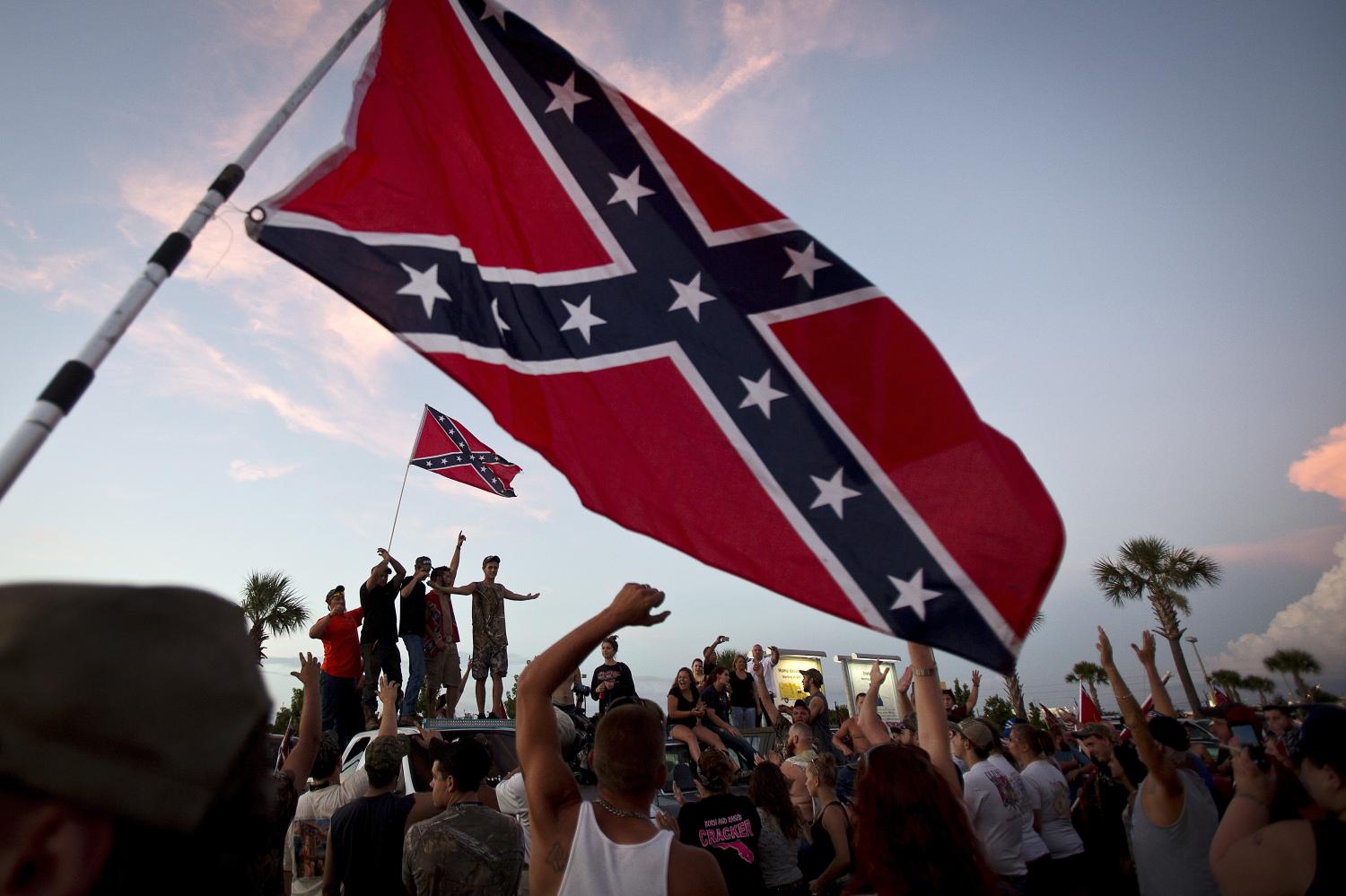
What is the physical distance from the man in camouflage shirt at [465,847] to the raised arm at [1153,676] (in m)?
5.64

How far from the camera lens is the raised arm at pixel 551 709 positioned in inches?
107

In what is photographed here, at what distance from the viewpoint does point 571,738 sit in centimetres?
567

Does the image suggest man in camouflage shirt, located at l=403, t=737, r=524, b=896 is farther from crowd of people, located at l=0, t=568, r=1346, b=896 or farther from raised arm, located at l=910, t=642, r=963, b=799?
raised arm, located at l=910, t=642, r=963, b=799

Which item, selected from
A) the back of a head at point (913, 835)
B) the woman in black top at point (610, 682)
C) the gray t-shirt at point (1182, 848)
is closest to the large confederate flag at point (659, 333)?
the back of a head at point (913, 835)

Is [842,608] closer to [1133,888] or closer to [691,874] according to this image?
[691,874]

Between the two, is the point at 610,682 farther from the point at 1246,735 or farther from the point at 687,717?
the point at 1246,735

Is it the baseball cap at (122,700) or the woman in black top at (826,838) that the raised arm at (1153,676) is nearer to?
the woman in black top at (826,838)

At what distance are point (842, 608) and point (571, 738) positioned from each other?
3110 mm

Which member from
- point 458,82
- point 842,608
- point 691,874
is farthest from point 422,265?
point 691,874

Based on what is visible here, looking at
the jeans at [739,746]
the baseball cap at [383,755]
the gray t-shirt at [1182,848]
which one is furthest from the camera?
the jeans at [739,746]

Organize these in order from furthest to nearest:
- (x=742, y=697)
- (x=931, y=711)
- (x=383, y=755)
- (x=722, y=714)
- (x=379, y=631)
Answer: (x=742, y=697) → (x=722, y=714) → (x=379, y=631) → (x=383, y=755) → (x=931, y=711)

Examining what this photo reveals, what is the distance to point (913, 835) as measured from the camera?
2.79 metres

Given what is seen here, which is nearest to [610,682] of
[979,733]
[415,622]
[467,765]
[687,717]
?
[687,717]

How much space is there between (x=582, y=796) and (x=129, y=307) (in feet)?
13.3
